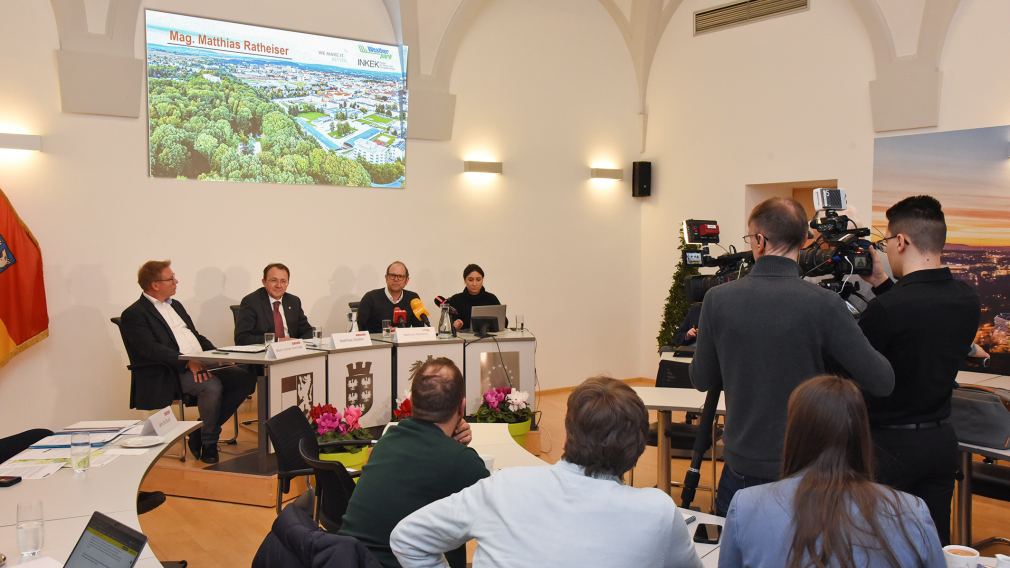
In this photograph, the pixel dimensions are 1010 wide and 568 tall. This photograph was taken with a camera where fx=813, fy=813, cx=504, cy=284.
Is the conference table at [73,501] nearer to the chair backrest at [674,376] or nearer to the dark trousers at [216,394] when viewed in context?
the dark trousers at [216,394]

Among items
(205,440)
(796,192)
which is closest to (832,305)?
(205,440)

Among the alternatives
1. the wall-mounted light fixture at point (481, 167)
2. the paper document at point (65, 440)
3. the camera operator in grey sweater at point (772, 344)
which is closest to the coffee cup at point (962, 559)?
the camera operator in grey sweater at point (772, 344)

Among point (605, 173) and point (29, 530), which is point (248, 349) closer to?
point (29, 530)

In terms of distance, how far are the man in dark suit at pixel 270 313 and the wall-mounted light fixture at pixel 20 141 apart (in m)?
1.95

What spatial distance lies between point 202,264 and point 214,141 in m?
1.09

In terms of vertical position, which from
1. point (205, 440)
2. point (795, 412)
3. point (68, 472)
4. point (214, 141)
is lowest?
point (205, 440)

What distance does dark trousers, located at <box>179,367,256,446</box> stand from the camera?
595 centimetres

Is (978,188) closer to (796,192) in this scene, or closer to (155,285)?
(796,192)

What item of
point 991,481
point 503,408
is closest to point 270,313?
point 503,408

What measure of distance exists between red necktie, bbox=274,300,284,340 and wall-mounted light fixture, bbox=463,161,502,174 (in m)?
2.73

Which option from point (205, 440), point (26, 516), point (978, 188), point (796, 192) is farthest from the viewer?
point (796, 192)

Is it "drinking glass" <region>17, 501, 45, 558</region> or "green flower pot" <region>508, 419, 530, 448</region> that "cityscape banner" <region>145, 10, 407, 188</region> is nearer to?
"green flower pot" <region>508, 419, 530, 448</region>

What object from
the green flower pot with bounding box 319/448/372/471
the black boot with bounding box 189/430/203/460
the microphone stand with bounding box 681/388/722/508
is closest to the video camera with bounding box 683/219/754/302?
the microphone stand with bounding box 681/388/722/508

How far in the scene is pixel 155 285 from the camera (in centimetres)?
607
